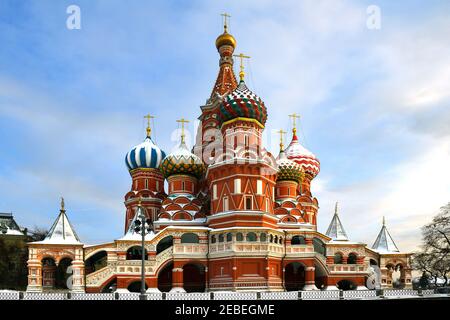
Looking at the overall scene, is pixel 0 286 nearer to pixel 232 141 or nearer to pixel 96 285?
pixel 96 285

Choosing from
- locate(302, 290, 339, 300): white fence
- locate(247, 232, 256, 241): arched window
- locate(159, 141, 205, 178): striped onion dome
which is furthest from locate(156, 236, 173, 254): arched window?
locate(302, 290, 339, 300): white fence

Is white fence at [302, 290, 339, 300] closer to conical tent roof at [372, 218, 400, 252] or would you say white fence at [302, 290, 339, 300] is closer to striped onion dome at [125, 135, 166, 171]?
conical tent roof at [372, 218, 400, 252]

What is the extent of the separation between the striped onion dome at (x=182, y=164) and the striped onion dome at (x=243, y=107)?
5164mm

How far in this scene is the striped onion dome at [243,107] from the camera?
3412 cm

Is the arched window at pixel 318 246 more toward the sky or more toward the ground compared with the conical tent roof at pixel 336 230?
more toward the ground

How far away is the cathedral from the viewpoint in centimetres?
3097

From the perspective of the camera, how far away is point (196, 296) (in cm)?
2359

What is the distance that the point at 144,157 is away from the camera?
4356 centimetres

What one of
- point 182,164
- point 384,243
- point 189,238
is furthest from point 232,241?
point 384,243

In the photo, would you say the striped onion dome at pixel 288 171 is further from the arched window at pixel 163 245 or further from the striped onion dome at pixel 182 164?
the arched window at pixel 163 245

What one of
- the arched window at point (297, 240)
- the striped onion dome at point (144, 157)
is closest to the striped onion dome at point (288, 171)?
the arched window at point (297, 240)

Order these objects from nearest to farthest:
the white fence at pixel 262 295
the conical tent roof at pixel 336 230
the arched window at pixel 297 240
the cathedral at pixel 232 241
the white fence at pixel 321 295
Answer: the white fence at pixel 262 295
the white fence at pixel 321 295
the cathedral at pixel 232 241
the arched window at pixel 297 240
the conical tent roof at pixel 336 230
